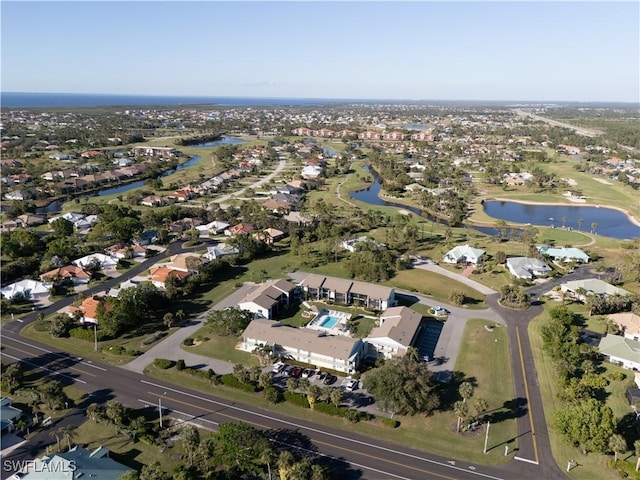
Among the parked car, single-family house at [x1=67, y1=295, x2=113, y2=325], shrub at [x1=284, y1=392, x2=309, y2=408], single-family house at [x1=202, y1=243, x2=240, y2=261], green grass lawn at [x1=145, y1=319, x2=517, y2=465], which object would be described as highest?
single-family house at [x1=202, y1=243, x2=240, y2=261]

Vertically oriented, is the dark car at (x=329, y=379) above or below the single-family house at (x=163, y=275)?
below

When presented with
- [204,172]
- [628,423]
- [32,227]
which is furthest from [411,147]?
[628,423]

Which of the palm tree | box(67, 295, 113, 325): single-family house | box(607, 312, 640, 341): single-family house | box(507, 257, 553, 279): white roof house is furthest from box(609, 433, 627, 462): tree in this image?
box(67, 295, 113, 325): single-family house

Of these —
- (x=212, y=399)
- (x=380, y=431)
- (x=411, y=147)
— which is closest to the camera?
(x=380, y=431)

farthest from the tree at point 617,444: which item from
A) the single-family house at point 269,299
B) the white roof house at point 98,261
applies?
the white roof house at point 98,261

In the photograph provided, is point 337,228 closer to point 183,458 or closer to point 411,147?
point 183,458

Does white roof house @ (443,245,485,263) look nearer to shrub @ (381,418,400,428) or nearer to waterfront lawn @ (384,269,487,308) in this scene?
waterfront lawn @ (384,269,487,308)

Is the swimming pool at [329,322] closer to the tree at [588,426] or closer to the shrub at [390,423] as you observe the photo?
the shrub at [390,423]
